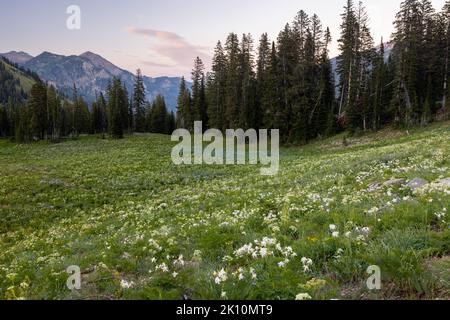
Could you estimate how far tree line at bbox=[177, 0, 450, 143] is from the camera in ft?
172

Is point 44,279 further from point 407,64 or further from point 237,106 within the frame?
point 237,106

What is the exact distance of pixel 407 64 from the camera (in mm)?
51281

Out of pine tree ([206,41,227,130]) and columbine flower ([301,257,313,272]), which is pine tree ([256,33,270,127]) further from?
columbine flower ([301,257,313,272])

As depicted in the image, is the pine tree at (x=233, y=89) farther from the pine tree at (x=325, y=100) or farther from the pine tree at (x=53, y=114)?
the pine tree at (x=53, y=114)

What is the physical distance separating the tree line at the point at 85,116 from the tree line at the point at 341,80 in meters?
31.8

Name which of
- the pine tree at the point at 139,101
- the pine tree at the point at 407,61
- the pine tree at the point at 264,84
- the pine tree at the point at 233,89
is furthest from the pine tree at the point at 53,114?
the pine tree at the point at 407,61

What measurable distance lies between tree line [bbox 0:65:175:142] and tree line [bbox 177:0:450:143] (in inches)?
1253

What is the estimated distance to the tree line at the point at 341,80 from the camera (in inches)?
2062

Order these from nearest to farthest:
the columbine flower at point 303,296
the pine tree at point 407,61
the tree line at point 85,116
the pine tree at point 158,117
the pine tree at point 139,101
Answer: the columbine flower at point 303,296, the pine tree at point 407,61, the tree line at point 85,116, the pine tree at point 139,101, the pine tree at point 158,117

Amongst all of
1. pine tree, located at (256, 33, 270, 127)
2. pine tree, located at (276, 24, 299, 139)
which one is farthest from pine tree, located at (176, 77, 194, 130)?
pine tree, located at (276, 24, 299, 139)

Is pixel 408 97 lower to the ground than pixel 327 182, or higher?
higher

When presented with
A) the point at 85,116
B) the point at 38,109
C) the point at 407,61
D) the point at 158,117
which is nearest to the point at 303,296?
the point at 407,61

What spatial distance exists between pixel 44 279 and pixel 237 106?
64.8 metres
